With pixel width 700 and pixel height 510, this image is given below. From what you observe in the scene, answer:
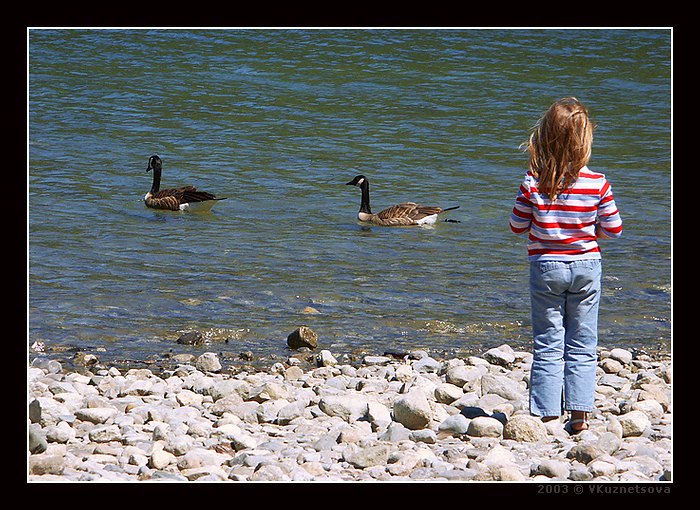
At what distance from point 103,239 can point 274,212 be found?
244cm

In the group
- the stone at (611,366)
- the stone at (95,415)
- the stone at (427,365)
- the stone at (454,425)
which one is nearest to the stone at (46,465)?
the stone at (95,415)

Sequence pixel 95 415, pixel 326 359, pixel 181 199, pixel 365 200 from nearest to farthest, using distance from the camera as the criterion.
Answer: pixel 95 415
pixel 326 359
pixel 365 200
pixel 181 199

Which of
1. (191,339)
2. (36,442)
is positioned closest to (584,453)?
(36,442)

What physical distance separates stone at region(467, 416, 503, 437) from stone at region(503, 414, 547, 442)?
4cm

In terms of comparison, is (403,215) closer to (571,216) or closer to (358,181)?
(358,181)

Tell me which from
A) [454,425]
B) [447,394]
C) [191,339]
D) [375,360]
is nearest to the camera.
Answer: [454,425]

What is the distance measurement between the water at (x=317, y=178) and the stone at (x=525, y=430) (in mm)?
2621

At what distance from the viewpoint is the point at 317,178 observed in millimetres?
15891

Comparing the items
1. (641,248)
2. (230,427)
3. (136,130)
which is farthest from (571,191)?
(136,130)

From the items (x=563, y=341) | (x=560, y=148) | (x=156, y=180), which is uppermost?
(x=156, y=180)

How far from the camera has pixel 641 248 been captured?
37.7 ft

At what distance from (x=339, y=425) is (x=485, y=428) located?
77cm

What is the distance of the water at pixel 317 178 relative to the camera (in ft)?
29.1

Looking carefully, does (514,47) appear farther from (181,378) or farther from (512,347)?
(181,378)
